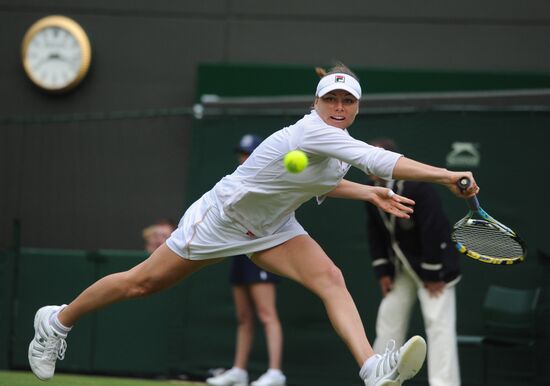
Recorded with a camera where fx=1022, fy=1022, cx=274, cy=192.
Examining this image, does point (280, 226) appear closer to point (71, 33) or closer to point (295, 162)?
point (295, 162)

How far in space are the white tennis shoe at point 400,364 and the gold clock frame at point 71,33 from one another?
318 inches

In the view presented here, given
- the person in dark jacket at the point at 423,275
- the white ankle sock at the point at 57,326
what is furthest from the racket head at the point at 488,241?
the white ankle sock at the point at 57,326

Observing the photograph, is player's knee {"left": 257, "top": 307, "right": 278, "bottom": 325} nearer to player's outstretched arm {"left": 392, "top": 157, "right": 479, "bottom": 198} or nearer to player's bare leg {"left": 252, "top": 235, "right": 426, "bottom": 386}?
player's bare leg {"left": 252, "top": 235, "right": 426, "bottom": 386}

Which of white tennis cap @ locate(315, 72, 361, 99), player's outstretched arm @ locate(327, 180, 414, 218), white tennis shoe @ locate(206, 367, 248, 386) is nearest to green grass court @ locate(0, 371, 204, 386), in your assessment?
white tennis shoe @ locate(206, 367, 248, 386)

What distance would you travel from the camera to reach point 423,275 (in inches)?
308

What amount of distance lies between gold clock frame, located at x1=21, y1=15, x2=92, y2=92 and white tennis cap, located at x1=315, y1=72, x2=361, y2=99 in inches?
285

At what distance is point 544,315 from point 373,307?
4.74 feet

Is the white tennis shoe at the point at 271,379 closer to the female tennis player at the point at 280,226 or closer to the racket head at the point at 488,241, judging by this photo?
the female tennis player at the point at 280,226

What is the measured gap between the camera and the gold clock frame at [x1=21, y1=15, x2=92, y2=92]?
12.5 m

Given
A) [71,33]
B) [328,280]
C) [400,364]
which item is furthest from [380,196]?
[71,33]

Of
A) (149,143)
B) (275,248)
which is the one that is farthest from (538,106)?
(149,143)

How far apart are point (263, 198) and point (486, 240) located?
1.29 m

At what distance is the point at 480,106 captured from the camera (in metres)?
8.87

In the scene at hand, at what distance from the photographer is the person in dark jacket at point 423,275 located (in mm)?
7766
